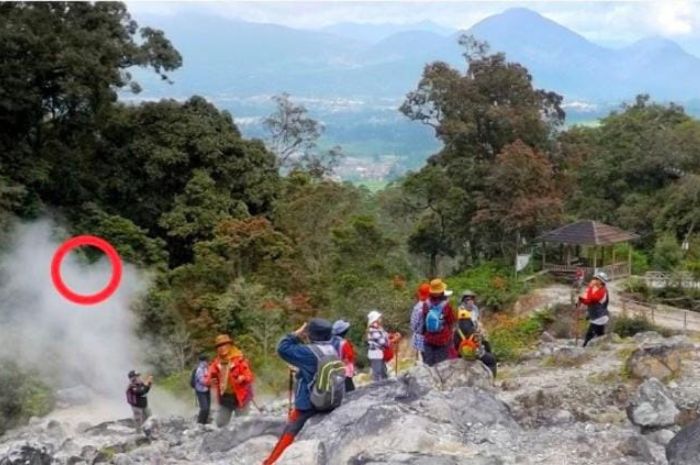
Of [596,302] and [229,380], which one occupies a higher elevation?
[596,302]

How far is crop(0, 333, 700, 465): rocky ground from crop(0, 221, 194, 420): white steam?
10.1 m

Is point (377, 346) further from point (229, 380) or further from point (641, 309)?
point (641, 309)

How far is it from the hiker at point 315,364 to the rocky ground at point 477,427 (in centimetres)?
46

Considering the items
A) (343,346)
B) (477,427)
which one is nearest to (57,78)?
(343,346)

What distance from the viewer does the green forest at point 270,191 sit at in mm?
21312

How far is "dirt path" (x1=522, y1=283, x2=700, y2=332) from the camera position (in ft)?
65.0

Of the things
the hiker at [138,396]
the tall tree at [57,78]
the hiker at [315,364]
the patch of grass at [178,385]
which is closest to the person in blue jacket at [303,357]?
the hiker at [315,364]

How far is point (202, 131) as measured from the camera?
2661cm

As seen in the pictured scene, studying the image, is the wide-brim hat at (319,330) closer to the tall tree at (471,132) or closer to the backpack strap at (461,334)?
the backpack strap at (461,334)

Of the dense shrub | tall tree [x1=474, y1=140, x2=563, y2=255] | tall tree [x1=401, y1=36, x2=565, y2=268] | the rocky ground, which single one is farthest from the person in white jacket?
tall tree [x1=401, y1=36, x2=565, y2=268]

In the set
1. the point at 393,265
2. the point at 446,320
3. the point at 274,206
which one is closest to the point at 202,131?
the point at 274,206

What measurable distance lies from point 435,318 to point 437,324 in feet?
0.22

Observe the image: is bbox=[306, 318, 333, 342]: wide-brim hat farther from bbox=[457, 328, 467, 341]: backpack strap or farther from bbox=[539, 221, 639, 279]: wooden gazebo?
bbox=[539, 221, 639, 279]: wooden gazebo

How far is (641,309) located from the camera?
21000 millimetres
